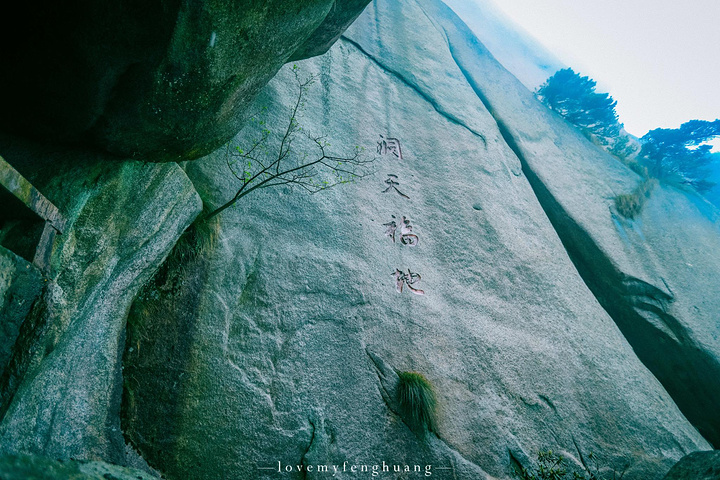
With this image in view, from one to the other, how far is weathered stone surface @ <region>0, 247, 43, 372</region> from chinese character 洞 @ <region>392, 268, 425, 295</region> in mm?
4079

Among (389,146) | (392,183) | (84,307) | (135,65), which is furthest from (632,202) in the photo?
(84,307)

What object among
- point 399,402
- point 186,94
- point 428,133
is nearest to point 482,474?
point 399,402

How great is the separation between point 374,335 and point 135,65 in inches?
151

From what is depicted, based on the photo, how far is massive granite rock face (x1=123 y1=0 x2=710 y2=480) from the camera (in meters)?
3.80

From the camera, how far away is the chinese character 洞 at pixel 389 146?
23.5 ft

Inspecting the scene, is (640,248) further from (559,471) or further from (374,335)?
(374,335)

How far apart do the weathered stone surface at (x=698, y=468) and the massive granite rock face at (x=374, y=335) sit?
2.37 feet

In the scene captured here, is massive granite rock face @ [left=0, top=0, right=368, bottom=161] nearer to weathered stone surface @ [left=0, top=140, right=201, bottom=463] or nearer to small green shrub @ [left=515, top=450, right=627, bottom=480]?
weathered stone surface @ [left=0, top=140, right=201, bottom=463]

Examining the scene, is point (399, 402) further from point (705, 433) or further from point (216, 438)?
point (705, 433)

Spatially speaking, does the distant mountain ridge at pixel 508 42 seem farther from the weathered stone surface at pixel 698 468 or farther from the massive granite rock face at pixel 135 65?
the massive granite rock face at pixel 135 65

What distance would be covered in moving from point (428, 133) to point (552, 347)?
4.92 m

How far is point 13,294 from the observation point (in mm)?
2395

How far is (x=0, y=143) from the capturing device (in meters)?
3.03

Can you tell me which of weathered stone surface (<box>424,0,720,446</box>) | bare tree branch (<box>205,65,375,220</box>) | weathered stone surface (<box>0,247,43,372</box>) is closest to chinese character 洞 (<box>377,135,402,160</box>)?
bare tree branch (<box>205,65,375,220</box>)
